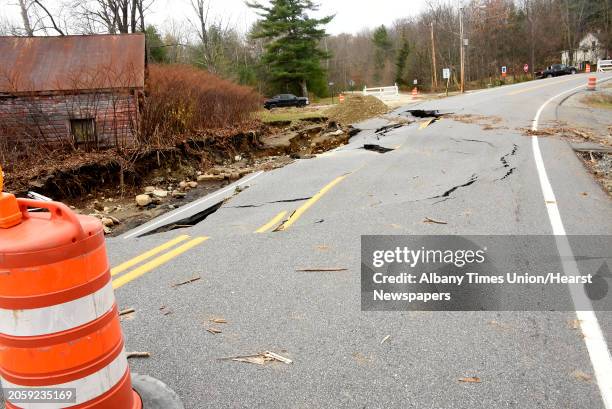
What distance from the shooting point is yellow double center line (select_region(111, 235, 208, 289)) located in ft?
15.5

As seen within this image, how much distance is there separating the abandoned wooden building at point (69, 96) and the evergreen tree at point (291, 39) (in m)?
36.7

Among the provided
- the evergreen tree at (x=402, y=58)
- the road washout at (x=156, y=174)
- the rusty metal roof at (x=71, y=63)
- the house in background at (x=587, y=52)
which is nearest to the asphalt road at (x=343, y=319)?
the road washout at (x=156, y=174)

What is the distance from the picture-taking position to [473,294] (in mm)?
3982

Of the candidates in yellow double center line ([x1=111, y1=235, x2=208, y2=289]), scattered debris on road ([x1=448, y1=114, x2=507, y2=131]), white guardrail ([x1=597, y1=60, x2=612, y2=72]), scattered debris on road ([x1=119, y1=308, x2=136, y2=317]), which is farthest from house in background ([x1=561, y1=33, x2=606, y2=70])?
scattered debris on road ([x1=119, y1=308, x2=136, y2=317])

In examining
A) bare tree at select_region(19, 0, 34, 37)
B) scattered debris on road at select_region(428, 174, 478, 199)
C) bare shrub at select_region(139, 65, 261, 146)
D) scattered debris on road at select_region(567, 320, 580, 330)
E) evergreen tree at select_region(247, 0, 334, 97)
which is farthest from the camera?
evergreen tree at select_region(247, 0, 334, 97)

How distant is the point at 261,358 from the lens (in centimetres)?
317

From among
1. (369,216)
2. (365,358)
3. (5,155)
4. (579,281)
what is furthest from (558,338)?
Result: (5,155)

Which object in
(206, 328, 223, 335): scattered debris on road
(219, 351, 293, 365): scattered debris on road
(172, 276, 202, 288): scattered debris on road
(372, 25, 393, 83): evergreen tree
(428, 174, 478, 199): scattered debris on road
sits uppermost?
(372, 25, 393, 83): evergreen tree

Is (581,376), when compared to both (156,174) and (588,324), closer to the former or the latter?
(588,324)

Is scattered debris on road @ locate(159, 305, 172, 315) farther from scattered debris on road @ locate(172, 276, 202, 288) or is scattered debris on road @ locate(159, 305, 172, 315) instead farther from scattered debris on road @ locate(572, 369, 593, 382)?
scattered debris on road @ locate(572, 369, 593, 382)

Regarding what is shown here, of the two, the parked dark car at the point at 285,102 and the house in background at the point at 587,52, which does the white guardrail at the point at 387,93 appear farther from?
→ the house in background at the point at 587,52

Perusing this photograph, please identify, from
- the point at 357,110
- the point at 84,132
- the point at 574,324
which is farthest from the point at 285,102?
the point at 574,324

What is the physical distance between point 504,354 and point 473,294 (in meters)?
0.94

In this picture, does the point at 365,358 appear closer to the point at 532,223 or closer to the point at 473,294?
the point at 473,294
